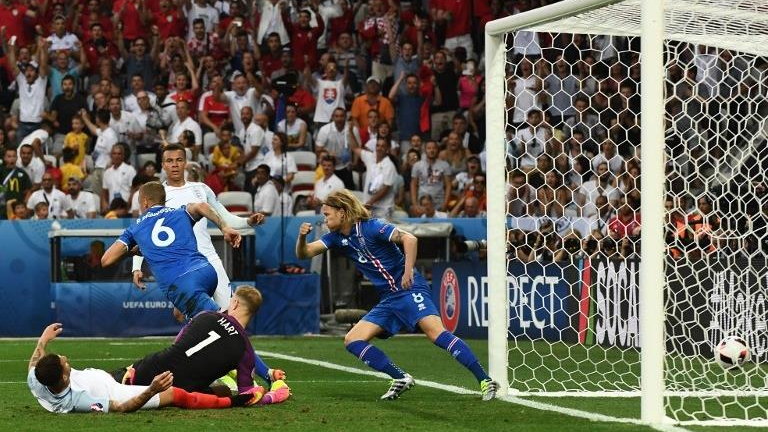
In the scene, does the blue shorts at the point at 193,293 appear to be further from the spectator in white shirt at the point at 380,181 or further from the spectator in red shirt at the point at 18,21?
the spectator in red shirt at the point at 18,21

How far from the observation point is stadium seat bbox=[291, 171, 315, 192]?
23.6 m

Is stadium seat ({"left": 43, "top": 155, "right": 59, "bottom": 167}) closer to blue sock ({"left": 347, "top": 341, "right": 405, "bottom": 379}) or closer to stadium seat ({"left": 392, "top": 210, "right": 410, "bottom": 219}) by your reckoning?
stadium seat ({"left": 392, "top": 210, "right": 410, "bottom": 219})

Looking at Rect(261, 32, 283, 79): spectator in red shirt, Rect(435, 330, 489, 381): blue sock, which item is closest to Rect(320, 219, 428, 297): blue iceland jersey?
Rect(435, 330, 489, 381): blue sock

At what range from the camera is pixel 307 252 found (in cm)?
1096

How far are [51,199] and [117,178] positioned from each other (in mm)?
1157

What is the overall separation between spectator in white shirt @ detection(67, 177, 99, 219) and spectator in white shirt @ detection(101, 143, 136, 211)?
17.2 inches

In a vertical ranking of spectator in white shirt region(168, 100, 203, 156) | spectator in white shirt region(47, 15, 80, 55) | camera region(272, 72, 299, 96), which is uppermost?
spectator in white shirt region(47, 15, 80, 55)

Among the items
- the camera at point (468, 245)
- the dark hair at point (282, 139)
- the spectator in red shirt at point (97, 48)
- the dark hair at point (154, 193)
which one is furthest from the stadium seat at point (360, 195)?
the dark hair at point (154, 193)

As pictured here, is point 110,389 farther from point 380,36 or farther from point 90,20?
point 90,20

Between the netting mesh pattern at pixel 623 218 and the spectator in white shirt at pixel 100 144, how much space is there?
7.51 m

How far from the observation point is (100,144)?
78.4 ft

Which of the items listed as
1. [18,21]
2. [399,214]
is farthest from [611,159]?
[18,21]

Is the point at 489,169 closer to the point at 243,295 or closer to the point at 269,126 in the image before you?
the point at 243,295

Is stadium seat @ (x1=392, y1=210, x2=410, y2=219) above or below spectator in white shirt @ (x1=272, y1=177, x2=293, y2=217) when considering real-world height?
below
